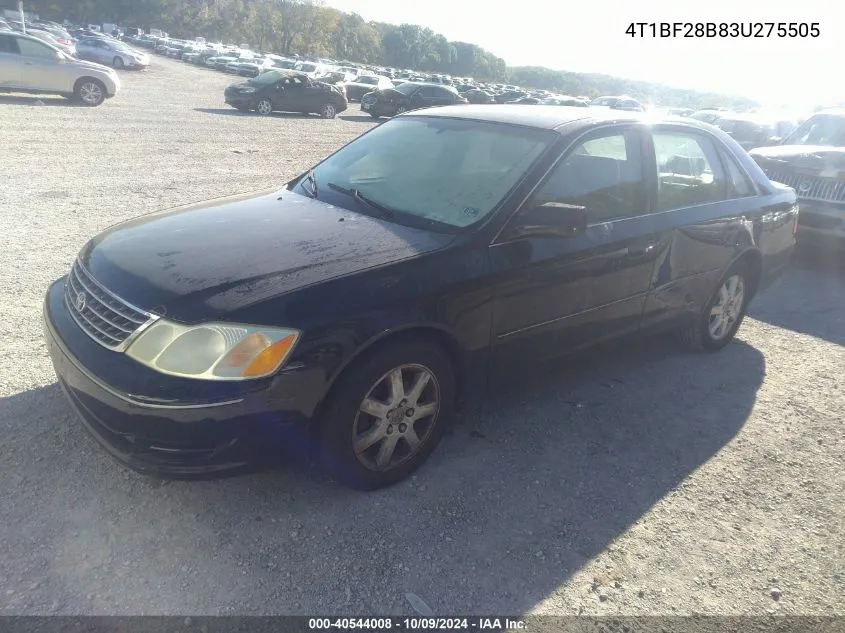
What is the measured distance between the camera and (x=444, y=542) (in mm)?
2795

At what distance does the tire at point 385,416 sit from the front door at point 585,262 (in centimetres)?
43

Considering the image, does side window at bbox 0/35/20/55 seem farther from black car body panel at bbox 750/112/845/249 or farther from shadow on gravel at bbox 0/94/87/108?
black car body panel at bbox 750/112/845/249

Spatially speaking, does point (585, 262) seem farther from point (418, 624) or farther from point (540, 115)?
point (418, 624)

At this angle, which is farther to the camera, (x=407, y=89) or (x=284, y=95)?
(x=407, y=89)

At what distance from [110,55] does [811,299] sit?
3620 cm

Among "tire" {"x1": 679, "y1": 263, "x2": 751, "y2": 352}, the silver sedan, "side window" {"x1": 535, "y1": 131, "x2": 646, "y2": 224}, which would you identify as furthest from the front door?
the silver sedan

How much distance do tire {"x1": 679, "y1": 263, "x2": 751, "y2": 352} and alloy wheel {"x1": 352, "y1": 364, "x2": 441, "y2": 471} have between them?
2.56m

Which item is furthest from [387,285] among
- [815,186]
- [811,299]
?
[815,186]

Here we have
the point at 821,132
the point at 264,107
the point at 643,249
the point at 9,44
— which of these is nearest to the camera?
the point at 643,249

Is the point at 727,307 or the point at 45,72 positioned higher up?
the point at 45,72

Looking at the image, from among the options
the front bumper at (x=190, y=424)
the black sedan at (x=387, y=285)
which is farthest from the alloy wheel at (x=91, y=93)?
the front bumper at (x=190, y=424)

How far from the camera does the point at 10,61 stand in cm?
1575

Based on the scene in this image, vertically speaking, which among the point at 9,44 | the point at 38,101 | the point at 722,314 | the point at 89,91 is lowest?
the point at 38,101

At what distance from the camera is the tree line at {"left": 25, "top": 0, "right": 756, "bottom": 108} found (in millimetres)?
76819
